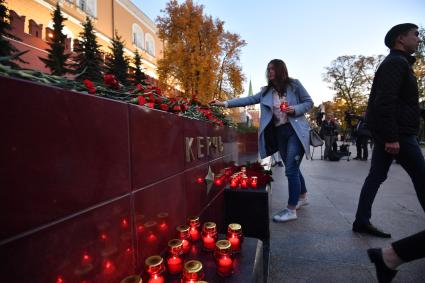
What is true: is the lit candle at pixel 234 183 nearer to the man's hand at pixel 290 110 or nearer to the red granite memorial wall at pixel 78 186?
the man's hand at pixel 290 110

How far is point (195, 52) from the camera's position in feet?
61.0

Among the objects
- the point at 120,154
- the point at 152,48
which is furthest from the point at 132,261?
the point at 152,48

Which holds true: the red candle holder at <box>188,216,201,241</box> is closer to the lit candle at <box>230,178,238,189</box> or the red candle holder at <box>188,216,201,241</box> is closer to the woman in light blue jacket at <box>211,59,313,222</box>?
the lit candle at <box>230,178,238,189</box>

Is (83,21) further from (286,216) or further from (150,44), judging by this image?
(286,216)

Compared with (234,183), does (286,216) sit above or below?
below

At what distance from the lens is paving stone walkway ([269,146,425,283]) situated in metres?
2.02

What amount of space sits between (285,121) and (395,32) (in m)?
1.43

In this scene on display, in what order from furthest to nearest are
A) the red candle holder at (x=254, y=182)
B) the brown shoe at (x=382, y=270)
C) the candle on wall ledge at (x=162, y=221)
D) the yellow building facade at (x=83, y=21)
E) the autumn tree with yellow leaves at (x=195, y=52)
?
the autumn tree with yellow leaves at (x=195, y=52), the yellow building facade at (x=83, y=21), the red candle holder at (x=254, y=182), the brown shoe at (x=382, y=270), the candle on wall ledge at (x=162, y=221)

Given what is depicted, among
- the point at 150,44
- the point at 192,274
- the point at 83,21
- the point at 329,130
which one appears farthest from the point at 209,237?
the point at 150,44

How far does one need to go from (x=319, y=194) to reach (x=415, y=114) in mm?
2561

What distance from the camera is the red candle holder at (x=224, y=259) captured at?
131 cm

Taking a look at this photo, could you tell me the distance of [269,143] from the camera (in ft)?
11.7

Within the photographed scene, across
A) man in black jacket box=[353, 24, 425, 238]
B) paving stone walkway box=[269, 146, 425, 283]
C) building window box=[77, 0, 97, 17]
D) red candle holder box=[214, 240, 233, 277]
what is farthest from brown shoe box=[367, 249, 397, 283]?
building window box=[77, 0, 97, 17]

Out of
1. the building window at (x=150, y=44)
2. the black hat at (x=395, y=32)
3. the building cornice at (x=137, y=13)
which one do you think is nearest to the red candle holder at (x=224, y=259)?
the black hat at (x=395, y=32)
